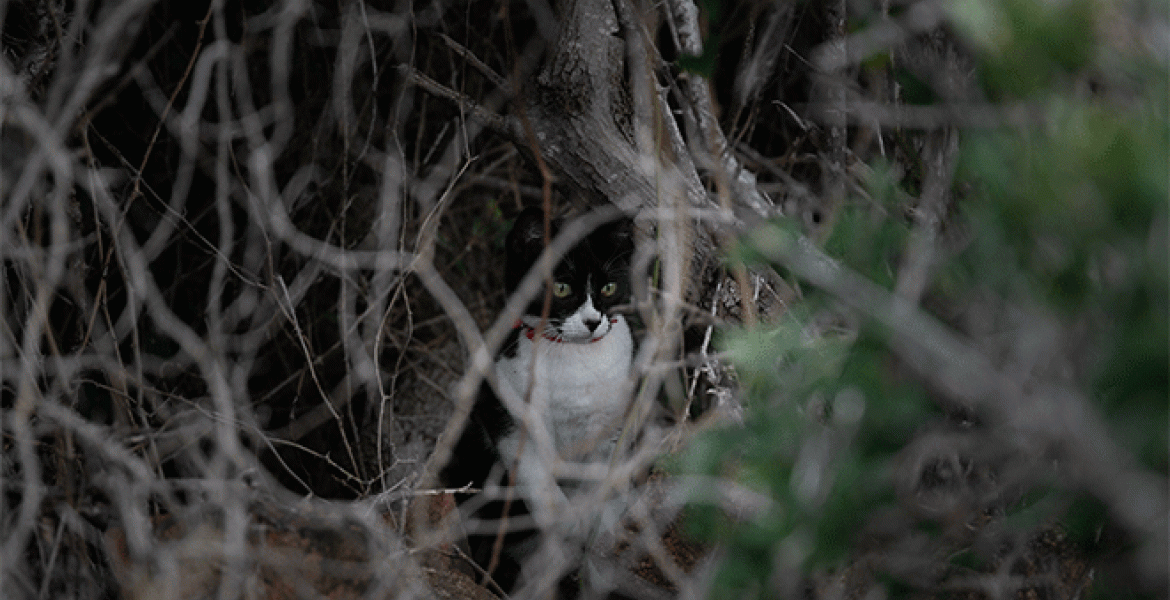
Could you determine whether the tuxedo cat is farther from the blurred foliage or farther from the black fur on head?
the blurred foliage

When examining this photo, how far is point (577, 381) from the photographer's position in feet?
7.40

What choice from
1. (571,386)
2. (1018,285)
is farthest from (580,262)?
(1018,285)

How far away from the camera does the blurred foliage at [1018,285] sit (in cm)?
71

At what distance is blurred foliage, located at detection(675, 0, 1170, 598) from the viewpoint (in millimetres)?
712

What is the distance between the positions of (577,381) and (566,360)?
6 cm

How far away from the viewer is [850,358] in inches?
35.2

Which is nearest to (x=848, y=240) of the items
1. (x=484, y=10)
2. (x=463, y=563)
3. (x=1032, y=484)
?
(x=1032, y=484)

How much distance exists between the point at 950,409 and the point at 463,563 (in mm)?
1482

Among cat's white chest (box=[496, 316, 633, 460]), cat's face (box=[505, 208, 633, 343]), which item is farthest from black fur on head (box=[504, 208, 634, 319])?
cat's white chest (box=[496, 316, 633, 460])

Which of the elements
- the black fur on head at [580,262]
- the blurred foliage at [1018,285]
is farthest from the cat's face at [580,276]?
the blurred foliage at [1018,285]

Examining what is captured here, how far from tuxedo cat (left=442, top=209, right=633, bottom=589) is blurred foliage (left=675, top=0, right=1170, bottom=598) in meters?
1.14

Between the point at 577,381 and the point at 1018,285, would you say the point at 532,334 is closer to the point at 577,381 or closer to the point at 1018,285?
the point at 577,381

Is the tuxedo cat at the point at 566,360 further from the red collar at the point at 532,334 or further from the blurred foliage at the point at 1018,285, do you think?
the blurred foliage at the point at 1018,285

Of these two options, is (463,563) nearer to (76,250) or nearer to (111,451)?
(111,451)
